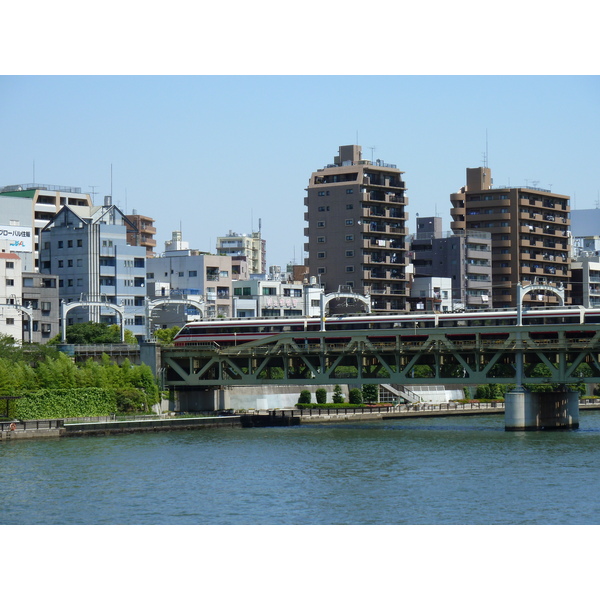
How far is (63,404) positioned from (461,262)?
74.6 meters

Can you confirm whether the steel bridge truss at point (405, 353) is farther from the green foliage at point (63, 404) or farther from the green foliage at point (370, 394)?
the green foliage at point (63, 404)

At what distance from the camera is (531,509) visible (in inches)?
1630

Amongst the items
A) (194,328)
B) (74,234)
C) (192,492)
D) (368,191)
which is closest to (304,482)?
(192,492)

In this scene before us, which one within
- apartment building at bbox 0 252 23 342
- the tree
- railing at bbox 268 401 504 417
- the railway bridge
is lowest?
railing at bbox 268 401 504 417

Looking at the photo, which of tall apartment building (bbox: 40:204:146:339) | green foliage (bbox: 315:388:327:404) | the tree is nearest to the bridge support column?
the tree

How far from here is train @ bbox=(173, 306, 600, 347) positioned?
84.6 m

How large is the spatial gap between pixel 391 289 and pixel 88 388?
62.0 meters

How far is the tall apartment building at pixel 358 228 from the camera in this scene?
12706 cm

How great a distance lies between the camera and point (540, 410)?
7188 centimetres

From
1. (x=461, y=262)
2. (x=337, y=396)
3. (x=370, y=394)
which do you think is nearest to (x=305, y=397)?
(x=337, y=396)

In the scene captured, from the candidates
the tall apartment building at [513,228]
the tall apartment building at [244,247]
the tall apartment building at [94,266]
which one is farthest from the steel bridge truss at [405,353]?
the tall apartment building at [244,247]

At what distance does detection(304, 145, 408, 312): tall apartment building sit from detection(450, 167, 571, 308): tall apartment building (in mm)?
17111

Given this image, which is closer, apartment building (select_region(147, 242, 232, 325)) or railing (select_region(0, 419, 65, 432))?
railing (select_region(0, 419, 65, 432))

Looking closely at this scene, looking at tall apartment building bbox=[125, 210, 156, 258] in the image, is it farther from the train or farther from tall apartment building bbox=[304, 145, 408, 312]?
the train
